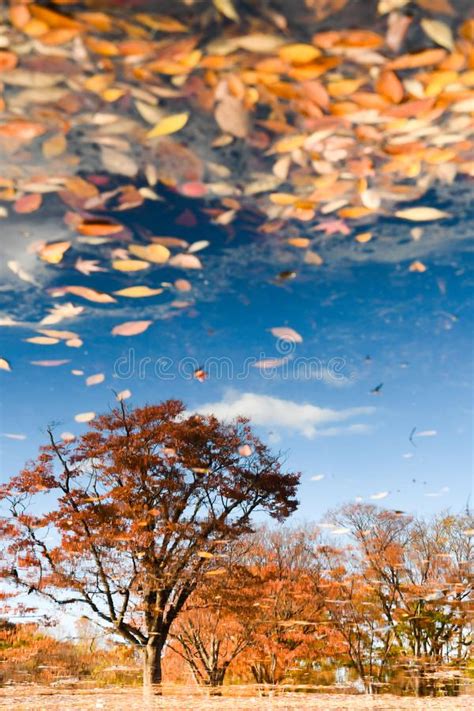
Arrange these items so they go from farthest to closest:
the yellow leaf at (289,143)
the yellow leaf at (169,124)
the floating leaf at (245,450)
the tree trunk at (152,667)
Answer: the floating leaf at (245,450) → the tree trunk at (152,667) → the yellow leaf at (289,143) → the yellow leaf at (169,124)

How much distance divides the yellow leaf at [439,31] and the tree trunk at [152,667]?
8.01m

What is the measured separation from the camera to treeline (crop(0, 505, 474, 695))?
40.0 ft

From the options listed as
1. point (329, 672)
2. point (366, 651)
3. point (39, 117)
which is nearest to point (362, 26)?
point (39, 117)

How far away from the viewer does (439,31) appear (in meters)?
2.96

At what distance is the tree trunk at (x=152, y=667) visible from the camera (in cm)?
796

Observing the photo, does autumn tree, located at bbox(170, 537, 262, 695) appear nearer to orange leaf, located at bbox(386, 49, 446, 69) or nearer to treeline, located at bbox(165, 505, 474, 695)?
treeline, located at bbox(165, 505, 474, 695)

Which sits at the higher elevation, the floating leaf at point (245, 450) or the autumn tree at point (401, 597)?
the floating leaf at point (245, 450)

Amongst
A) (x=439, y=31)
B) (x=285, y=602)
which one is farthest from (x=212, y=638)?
(x=439, y=31)

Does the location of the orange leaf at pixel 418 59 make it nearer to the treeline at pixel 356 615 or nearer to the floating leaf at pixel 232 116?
the floating leaf at pixel 232 116

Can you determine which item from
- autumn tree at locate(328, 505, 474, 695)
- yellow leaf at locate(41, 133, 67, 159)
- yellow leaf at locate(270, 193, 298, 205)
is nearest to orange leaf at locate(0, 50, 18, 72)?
yellow leaf at locate(41, 133, 67, 159)

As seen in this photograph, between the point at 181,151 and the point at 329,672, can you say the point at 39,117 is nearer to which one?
the point at 181,151

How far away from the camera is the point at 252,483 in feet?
28.9

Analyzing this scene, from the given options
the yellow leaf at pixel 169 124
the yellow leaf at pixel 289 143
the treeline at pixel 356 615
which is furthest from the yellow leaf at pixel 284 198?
the treeline at pixel 356 615

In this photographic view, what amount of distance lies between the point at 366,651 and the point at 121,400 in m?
8.22
